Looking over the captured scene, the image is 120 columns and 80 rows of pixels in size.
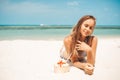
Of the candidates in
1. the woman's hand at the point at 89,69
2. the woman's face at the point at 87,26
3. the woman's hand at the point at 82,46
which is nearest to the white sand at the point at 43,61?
the woman's hand at the point at 89,69

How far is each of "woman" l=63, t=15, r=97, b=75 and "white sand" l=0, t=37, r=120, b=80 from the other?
0.08 meters

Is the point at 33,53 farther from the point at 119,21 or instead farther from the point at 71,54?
the point at 119,21

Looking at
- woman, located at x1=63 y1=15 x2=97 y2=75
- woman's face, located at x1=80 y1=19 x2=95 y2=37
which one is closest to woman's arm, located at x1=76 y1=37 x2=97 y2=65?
woman, located at x1=63 y1=15 x2=97 y2=75

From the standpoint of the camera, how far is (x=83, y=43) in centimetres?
171

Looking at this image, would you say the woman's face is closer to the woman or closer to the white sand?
the woman

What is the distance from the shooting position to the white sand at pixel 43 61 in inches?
63.7

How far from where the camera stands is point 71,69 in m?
1.75

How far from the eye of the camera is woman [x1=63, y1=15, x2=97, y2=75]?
5.39 feet

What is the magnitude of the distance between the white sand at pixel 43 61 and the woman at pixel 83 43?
8 cm

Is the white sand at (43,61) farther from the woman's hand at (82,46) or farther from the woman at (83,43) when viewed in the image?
the woman's hand at (82,46)

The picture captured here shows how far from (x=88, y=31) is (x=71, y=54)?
279 millimetres

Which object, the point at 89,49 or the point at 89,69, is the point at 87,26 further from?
the point at 89,69

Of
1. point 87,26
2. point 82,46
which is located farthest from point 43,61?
point 87,26

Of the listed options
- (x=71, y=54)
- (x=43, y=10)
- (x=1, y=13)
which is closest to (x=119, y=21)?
(x=71, y=54)
